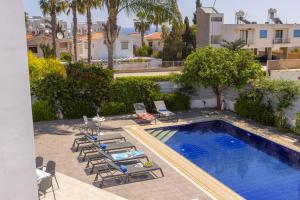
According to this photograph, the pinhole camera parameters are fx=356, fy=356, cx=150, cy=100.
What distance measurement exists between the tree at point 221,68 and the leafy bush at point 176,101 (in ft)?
5.36

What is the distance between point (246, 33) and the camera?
182 feet

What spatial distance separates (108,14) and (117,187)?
14551mm

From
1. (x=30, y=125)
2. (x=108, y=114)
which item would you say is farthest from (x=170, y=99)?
(x=30, y=125)

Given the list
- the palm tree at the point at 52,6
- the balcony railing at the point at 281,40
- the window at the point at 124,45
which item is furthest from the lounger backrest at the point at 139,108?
the balcony railing at the point at 281,40

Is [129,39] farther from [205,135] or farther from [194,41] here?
[205,135]

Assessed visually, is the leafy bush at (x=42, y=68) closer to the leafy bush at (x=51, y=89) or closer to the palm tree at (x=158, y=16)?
the leafy bush at (x=51, y=89)

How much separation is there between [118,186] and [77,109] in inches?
414

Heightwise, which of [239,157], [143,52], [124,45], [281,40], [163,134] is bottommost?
[239,157]

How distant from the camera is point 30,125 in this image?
5258 millimetres

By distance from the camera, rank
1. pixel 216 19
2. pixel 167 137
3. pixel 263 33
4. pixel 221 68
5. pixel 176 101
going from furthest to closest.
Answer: pixel 263 33 → pixel 216 19 → pixel 176 101 → pixel 221 68 → pixel 167 137

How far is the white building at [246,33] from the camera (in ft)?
177

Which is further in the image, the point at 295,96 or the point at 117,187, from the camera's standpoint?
the point at 295,96

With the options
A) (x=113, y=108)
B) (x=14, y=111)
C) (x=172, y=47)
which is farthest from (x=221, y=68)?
(x=172, y=47)

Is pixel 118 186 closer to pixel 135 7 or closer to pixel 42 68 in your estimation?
pixel 42 68
